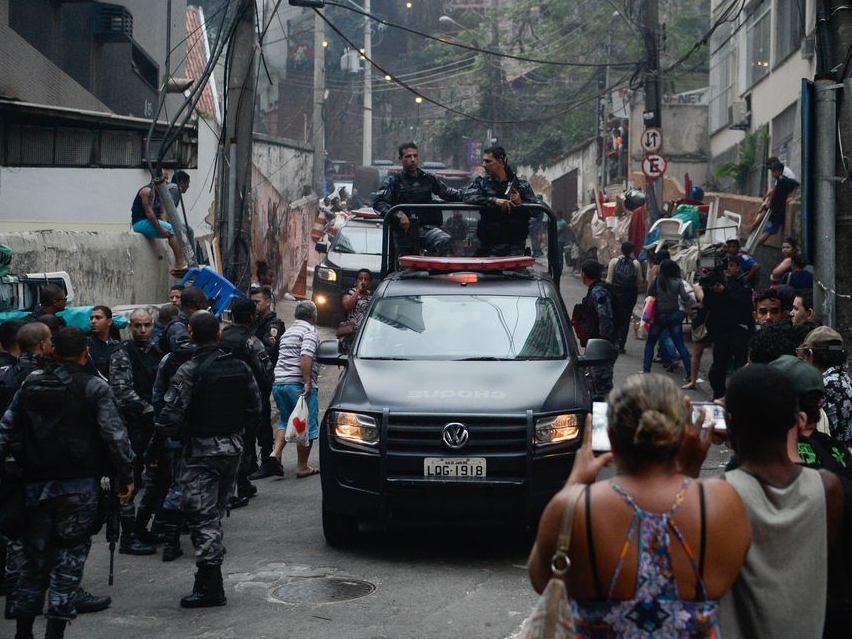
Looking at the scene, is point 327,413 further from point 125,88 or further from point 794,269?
point 125,88

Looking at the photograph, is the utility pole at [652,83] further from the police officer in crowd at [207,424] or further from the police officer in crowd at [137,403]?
the police officer in crowd at [207,424]

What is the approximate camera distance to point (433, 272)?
9.78 meters

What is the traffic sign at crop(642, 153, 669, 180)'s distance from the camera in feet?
75.5

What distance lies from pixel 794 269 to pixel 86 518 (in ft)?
32.5

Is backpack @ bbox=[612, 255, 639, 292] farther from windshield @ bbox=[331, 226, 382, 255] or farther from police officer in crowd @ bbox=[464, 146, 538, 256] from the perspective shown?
police officer in crowd @ bbox=[464, 146, 538, 256]

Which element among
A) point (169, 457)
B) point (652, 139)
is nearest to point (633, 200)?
point (652, 139)

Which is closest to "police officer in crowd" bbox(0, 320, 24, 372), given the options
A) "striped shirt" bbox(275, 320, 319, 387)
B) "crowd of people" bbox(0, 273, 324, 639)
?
"crowd of people" bbox(0, 273, 324, 639)

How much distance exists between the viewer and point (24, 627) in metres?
6.16

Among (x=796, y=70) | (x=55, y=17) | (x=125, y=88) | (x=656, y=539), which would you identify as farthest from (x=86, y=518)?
(x=125, y=88)

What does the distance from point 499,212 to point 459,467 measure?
3624 mm

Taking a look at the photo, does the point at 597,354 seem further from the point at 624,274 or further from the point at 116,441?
the point at 624,274

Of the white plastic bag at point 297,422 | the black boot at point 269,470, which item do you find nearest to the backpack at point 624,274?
the black boot at point 269,470

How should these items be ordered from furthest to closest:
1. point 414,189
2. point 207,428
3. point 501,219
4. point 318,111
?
point 318,111 → point 414,189 → point 501,219 → point 207,428

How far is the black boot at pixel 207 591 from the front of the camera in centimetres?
709
